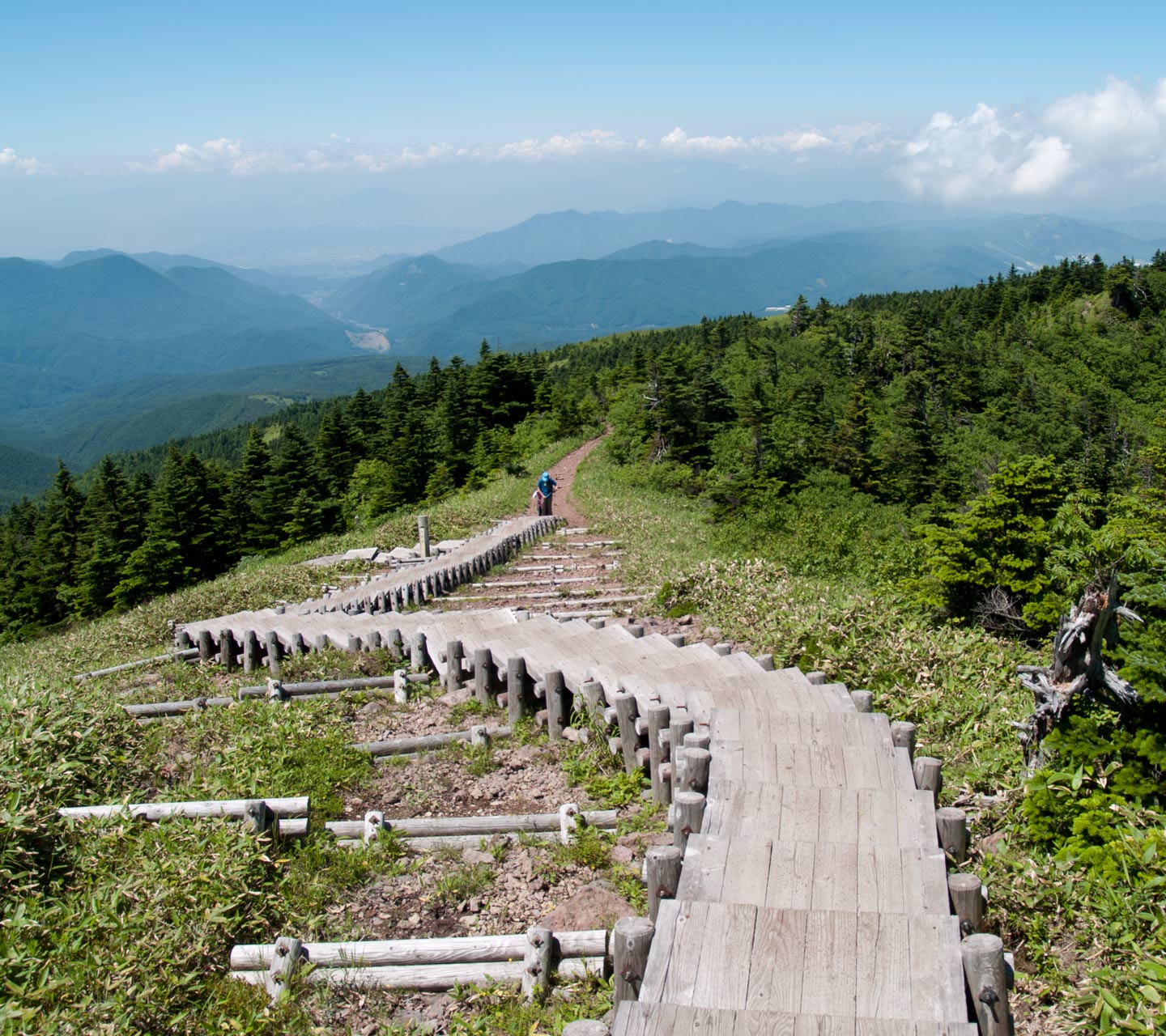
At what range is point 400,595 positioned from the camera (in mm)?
16875

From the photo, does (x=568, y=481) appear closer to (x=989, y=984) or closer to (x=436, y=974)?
(x=436, y=974)

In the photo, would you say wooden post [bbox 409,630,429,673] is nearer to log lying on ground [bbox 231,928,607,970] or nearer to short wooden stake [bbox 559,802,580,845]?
short wooden stake [bbox 559,802,580,845]

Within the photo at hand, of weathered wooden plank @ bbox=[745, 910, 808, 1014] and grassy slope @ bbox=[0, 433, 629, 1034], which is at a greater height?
weathered wooden plank @ bbox=[745, 910, 808, 1014]

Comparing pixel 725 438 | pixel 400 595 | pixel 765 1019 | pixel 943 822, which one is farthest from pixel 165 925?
pixel 725 438

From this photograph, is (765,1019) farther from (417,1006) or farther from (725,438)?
(725,438)

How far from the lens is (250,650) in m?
12.6

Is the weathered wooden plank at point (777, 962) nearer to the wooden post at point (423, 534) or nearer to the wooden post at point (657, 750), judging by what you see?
the wooden post at point (657, 750)

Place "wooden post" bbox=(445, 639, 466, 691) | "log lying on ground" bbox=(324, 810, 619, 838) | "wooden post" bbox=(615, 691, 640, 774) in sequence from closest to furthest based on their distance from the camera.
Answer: "log lying on ground" bbox=(324, 810, 619, 838), "wooden post" bbox=(615, 691, 640, 774), "wooden post" bbox=(445, 639, 466, 691)

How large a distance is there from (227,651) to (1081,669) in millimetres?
11277

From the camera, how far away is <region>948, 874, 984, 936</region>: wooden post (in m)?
4.65

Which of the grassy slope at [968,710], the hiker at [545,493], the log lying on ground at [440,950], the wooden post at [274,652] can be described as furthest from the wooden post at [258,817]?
the hiker at [545,493]

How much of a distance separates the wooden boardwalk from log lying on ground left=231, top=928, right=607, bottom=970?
0.98 m

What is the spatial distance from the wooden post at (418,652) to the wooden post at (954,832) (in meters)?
7.36

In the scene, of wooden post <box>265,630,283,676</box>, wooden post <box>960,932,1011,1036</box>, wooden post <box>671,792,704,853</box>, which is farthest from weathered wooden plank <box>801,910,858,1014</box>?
wooden post <box>265,630,283,676</box>
